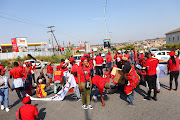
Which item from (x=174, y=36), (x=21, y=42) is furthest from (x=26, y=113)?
(x=174, y=36)

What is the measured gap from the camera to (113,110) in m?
4.65

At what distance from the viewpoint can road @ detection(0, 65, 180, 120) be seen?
4191mm

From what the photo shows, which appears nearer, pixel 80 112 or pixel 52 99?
pixel 80 112

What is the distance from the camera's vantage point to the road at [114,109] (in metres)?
4.19

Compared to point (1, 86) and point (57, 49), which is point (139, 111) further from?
point (57, 49)

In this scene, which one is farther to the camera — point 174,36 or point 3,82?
point 174,36

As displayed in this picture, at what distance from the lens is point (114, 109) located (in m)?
4.73

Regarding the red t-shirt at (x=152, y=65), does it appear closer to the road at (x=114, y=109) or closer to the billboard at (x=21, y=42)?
the road at (x=114, y=109)

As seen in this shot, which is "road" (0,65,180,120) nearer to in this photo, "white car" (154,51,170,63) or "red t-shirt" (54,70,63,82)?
"red t-shirt" (54,70,63,82)

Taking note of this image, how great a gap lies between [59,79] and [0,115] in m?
2.64

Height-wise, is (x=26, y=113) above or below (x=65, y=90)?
above

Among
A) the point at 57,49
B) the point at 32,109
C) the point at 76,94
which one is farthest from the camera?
the point at 57,49

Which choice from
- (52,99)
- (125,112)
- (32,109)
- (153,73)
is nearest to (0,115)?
(52,99)

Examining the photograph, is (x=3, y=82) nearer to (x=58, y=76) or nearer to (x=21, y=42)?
(x=58, y=76)
